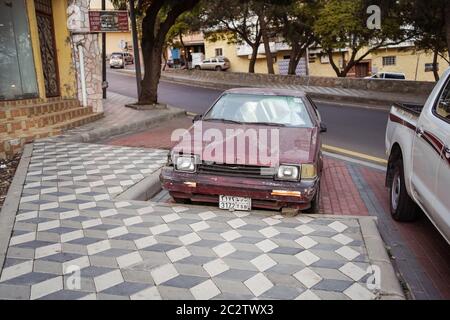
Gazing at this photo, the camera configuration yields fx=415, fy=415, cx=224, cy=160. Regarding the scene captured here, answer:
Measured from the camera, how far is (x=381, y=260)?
379 centimetres

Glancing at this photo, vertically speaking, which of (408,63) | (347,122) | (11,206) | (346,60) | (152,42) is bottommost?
(347,122)

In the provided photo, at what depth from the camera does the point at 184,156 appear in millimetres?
5039

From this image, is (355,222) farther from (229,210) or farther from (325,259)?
(229,210)

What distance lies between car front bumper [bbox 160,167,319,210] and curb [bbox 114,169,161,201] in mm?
692

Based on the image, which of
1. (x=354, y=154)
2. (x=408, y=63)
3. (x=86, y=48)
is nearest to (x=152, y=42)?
(x=86, y=48)

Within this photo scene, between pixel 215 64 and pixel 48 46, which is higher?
pixel 48 46

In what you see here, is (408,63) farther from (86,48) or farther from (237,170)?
(237,170)

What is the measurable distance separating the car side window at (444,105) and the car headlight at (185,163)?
2723 millimetres

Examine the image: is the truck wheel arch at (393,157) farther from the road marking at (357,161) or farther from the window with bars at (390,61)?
the window with bars at (390,61)

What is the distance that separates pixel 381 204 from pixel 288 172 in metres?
1.97

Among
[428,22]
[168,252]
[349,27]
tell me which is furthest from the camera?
[349,27]

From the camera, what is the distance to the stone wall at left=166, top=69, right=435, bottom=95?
62.0 feet

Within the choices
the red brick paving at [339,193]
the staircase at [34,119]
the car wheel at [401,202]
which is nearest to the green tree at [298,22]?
the staircase at [34,119]

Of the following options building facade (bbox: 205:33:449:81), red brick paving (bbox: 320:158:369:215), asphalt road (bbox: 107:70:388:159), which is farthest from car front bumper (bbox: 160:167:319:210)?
building facade (bbox: 205:33:449:81)
